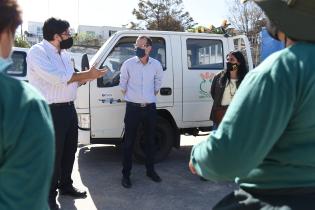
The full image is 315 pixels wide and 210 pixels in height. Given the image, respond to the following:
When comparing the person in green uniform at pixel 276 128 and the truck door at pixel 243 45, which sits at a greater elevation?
the truck door at pixel 243 45

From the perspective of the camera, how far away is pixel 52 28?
4.80 m

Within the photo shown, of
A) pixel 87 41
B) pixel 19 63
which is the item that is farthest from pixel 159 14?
pixel 19 63

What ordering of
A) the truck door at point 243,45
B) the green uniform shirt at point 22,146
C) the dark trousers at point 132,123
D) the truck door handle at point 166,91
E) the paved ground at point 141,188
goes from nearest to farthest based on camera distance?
the green uniform shirt at point 22,146 → the paved ground at point 141,188 → the dark trousers at point 132,123 → the truck door handle at point 166,91 → the truck door at point 243,45

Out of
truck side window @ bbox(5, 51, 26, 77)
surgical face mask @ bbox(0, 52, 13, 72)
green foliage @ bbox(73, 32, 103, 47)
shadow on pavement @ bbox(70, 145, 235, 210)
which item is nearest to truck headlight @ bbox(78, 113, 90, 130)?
shadow on pavement @ bbox(70, 145, 235, 210)

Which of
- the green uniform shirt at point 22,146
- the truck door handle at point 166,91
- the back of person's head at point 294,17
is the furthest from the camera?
the truck door handle at point 166,91

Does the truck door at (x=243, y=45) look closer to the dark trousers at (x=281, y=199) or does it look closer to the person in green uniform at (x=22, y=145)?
the dark trousers at (x=281, y=199)

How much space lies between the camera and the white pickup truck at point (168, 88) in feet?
21.0

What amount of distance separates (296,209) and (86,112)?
512 cm

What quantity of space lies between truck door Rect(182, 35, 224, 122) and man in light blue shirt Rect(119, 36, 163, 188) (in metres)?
1.04

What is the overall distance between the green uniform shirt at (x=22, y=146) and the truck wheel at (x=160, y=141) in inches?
207

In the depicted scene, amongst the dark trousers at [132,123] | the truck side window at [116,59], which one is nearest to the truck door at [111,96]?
the truck side window at [116,59]

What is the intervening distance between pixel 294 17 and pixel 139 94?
4.30 meters

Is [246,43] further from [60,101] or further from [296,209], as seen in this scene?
[296,209]

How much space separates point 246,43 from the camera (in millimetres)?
7305
